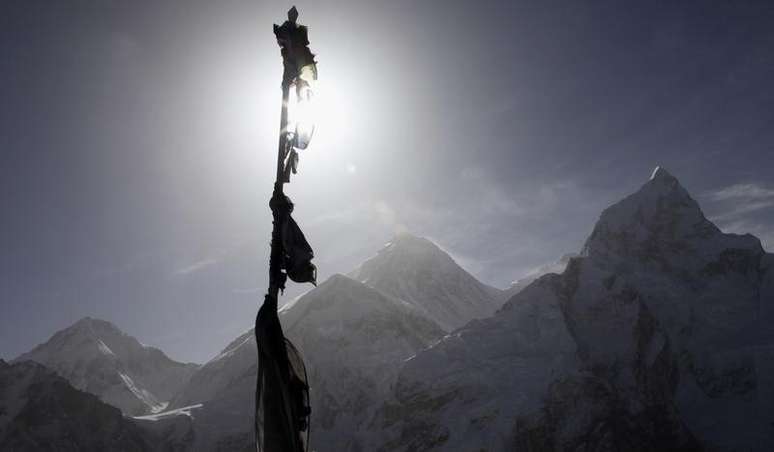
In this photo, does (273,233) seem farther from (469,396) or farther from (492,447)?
(469,396)

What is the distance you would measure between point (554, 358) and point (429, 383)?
41.7 m

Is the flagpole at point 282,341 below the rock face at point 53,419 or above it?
below

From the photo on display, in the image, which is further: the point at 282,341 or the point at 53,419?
the point at 53,419

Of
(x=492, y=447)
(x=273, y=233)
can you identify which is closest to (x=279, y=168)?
(x=273, y=233)

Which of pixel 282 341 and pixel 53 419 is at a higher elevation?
pixel 53 419

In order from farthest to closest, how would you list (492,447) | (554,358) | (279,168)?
(554,358) → (492,447) → (279,168)

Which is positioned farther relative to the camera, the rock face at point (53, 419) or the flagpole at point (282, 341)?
the rock face at point (53, 419)

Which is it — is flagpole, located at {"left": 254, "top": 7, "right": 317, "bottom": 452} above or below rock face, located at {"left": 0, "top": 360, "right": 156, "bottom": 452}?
below

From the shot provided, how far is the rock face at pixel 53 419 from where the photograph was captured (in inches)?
6107

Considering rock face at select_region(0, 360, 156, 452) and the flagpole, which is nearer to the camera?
the flagpole

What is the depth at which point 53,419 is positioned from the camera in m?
161

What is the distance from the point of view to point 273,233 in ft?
16.8

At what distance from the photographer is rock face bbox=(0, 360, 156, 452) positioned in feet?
509

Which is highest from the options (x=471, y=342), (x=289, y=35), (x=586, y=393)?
(x=471, y=342)
